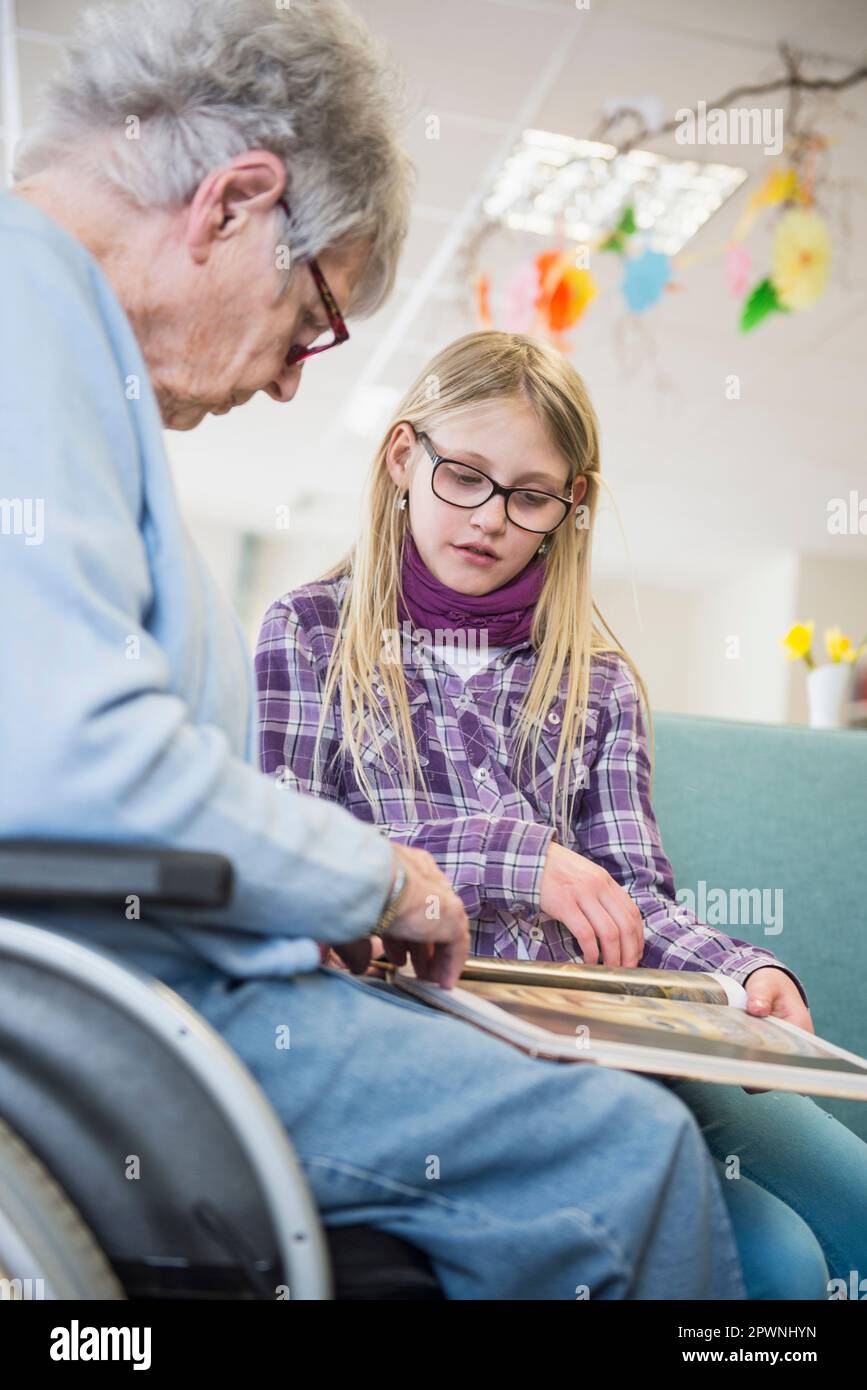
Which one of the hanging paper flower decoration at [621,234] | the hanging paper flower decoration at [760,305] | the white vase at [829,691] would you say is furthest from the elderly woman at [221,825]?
the hanging paper flower decoration at [760,305]

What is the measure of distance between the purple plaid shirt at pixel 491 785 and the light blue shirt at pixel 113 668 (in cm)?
44

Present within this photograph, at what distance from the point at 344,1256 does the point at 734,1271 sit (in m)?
0.25

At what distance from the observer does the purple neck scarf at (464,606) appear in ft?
4.49

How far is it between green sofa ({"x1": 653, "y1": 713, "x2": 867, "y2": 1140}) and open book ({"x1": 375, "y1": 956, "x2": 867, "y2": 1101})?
59 centimetres

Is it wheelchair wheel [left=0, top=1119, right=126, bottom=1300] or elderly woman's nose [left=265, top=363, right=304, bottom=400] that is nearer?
wheelchair wheel [left=0, top=1119, right=126, bottom=1300]

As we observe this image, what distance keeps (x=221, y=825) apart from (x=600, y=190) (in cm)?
338

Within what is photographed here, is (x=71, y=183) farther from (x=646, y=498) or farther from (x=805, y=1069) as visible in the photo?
(x=646, y=498)

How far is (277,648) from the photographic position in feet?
4.30

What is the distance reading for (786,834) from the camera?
169cm

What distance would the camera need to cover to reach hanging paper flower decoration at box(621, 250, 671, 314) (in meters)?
3.92

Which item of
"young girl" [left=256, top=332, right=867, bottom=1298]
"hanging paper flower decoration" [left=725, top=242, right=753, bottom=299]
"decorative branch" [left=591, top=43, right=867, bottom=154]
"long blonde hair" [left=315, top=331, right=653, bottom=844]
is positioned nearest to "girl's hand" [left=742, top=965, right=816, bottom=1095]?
"young girl" [left=256, top=332, right=867, bottom=1298]

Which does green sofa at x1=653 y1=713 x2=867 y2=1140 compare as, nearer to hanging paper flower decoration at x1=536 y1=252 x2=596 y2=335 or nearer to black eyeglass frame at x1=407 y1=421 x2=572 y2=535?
black eyeglass frame at x1=407 y1=421 x2=572 y2=535

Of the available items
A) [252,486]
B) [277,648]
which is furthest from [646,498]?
[277,648]

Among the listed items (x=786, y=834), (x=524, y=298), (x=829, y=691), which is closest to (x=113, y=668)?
(x=786, y=834)
